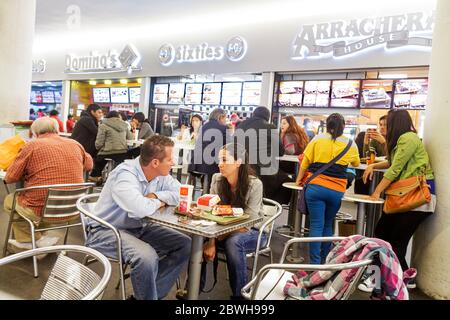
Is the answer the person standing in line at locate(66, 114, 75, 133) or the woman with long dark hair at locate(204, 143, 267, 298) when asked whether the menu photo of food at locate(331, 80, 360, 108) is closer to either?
the woman with long dark hair at locate(204, 143, 267, 298)

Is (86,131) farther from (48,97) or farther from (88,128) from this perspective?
(48,97)

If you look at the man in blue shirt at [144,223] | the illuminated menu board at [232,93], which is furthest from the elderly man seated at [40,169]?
the illuminated menu board at [232,93]

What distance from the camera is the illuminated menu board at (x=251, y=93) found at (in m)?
7.80

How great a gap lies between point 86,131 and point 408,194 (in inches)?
194

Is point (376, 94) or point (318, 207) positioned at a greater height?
point (376, 94)

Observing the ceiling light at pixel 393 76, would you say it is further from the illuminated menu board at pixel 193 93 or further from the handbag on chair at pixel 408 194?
the illuminated menu board at pixel 193 93

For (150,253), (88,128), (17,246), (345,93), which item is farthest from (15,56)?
(345,93)

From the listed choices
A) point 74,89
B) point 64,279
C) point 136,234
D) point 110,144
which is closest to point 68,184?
point 136,234

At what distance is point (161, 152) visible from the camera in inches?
96.7

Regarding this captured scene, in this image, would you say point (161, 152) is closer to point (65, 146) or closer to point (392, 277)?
point (65, 146)

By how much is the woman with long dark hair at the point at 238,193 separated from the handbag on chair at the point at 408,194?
1314 mm

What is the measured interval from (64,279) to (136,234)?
1066 mm

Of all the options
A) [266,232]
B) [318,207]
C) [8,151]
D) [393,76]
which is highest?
[393,76]

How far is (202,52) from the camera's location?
8.28 meters
